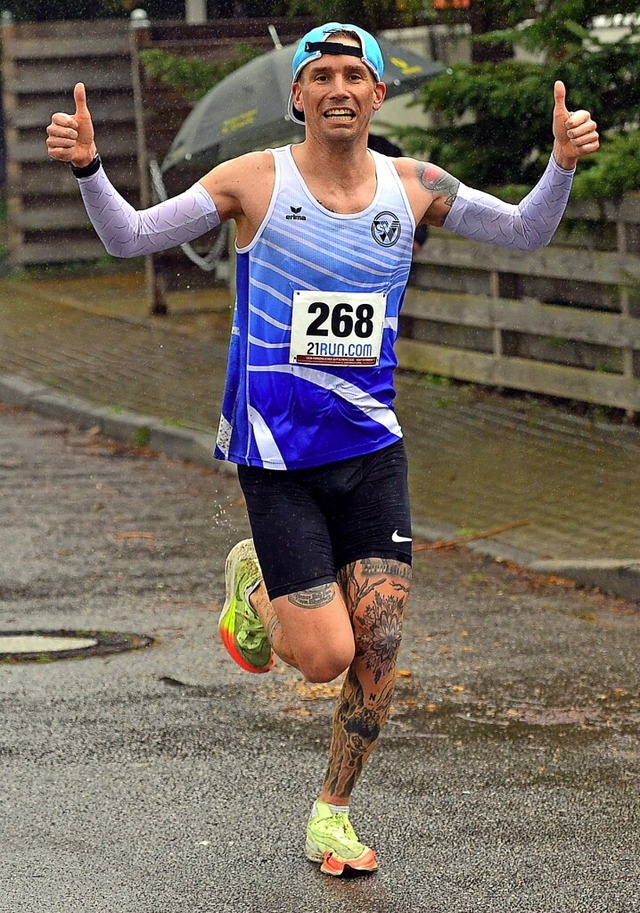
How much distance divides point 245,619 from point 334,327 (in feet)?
3.28

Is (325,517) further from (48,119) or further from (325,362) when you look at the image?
(48,119)

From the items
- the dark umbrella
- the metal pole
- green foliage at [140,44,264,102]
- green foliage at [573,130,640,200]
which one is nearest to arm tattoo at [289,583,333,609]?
green foliage at [573,130,640,200]

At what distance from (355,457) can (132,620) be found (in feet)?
10.4

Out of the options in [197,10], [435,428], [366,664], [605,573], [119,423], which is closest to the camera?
[366,664]

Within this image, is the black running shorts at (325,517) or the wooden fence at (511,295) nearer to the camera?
the black running shorts at (325,517)

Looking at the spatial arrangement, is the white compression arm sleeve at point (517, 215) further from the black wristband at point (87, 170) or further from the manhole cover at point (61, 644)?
the manhole cover at point (61, 644)

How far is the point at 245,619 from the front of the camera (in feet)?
16.4

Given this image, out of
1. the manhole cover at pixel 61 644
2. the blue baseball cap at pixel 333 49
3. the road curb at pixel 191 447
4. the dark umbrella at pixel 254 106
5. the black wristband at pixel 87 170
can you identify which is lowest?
the manhole cover at pixel 61 644

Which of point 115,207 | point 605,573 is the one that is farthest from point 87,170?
point 605,573

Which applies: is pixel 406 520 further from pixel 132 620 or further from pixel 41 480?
pixel 41 480

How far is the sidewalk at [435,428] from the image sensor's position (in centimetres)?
900

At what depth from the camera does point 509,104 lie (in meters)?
11.8

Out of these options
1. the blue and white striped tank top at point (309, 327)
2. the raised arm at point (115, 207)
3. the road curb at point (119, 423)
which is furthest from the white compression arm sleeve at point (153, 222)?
the road curb at point (119, 423)

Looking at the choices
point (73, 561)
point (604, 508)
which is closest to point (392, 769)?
point (73, 561)
